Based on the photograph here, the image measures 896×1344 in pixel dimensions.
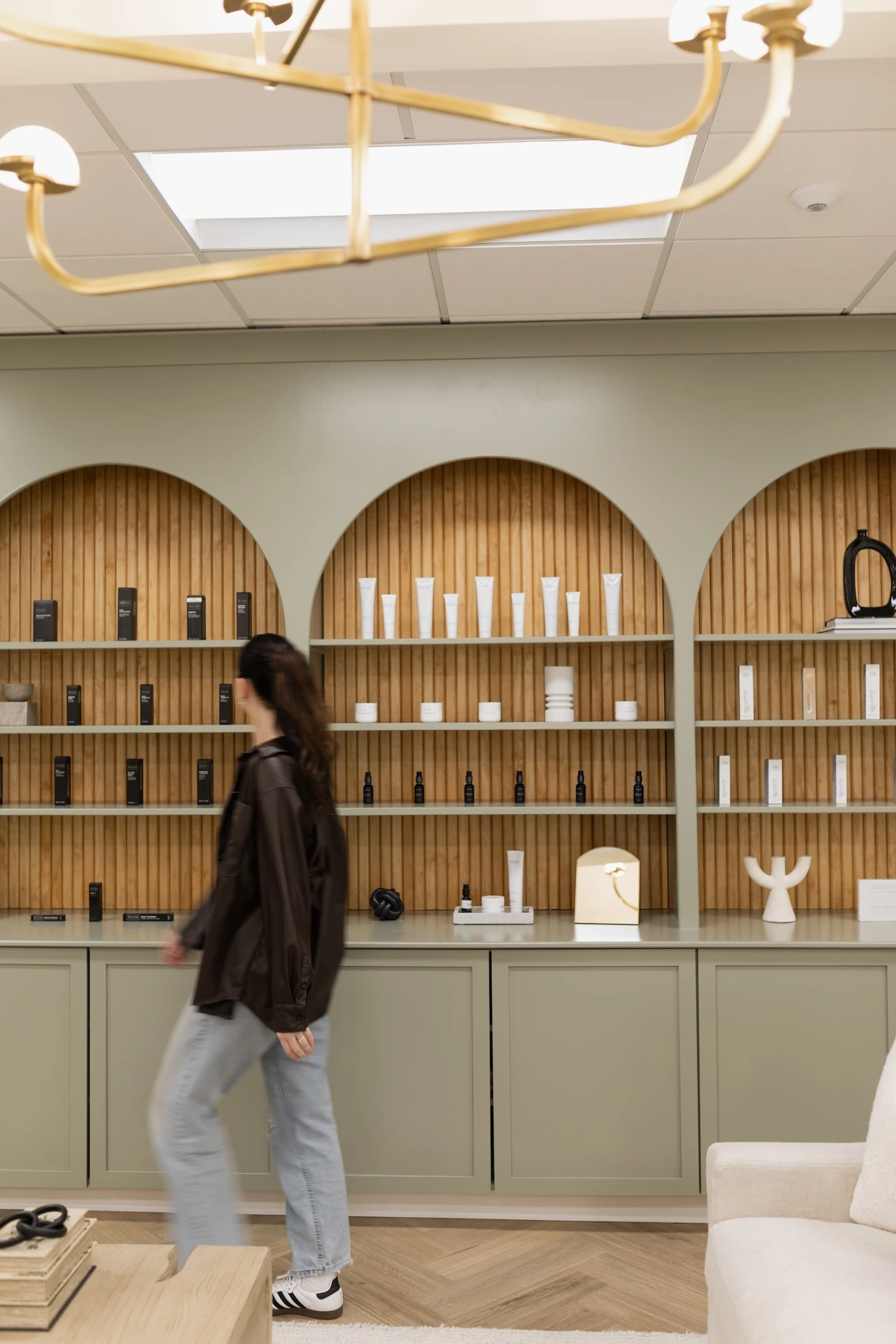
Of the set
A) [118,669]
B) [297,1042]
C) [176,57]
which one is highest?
[176,57]

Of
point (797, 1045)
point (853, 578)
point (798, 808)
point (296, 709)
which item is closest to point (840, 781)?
point (798, 808)

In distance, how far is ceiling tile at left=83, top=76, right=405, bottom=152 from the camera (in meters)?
2.39

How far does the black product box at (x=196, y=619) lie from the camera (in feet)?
13.1

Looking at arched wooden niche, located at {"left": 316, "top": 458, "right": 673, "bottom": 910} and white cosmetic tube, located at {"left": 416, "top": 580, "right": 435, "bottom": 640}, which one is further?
arched wooden niche, located at {"left": 316, "top": 458, "right": 673, "bottom": 910}

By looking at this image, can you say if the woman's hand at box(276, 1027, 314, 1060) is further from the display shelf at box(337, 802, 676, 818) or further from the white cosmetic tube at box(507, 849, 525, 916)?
the white cosmetic tube at box(507, 849, 525, 916)

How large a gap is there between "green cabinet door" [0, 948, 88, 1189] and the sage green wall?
1380 millimetres

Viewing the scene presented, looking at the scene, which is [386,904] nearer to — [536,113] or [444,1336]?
[444,1336]

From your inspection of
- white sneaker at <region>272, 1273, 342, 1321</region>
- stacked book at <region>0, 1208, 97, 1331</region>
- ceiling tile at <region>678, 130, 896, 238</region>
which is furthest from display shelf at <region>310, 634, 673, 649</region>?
stacked book at <region>0, 1208, 97, 1331</region>

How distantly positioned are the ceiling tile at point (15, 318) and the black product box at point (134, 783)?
1.52 metres

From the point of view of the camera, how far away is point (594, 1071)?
3531 millimetres

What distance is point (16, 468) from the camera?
3969mm

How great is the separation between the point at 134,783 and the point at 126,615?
60cm

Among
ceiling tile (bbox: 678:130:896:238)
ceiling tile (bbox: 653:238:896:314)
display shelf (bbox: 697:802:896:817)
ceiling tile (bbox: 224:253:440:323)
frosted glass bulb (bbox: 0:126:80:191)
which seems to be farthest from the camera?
display shelf (bbox: 697:802:896:817)

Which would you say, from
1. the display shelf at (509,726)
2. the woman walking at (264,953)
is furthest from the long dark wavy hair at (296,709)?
the display shelf at (509,726)
